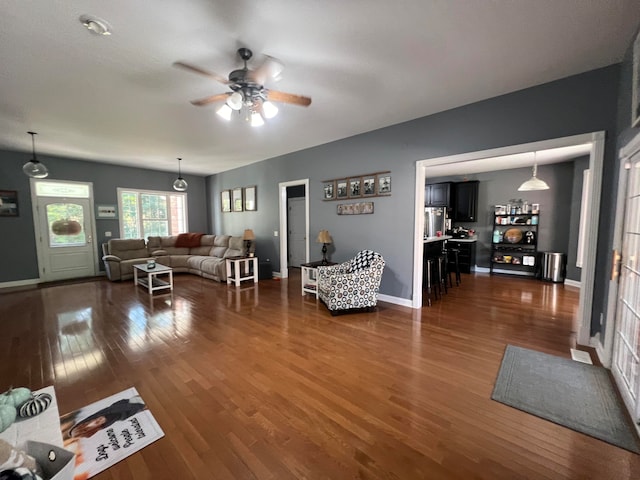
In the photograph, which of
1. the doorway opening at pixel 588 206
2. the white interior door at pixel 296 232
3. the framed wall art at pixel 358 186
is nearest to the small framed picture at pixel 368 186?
the framed wall art at pixel 358 186

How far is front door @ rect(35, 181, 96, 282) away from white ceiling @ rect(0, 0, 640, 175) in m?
2.63

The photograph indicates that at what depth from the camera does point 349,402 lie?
1959 mm

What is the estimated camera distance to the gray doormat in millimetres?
1702

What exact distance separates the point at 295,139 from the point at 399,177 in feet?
6.69

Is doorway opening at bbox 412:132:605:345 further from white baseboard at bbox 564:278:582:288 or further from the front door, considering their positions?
the front door

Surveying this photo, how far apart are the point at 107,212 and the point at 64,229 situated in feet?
2.99

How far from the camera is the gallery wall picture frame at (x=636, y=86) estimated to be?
1904 millimetres

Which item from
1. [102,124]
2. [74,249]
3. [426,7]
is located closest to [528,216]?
[426,7]

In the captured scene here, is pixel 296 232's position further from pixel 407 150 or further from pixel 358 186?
pixel 407 150

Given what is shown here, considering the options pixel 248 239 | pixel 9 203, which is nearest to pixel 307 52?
pixel 248 239

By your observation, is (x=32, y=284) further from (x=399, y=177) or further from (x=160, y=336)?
(x=399, y=177)

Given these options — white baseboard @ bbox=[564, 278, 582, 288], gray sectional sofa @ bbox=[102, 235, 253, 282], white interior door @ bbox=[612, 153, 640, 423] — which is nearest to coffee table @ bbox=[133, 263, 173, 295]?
gray sectional sofa @ bbox=[102, 235, 253, 282]

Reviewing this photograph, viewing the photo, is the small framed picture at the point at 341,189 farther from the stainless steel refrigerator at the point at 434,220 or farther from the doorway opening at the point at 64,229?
the doorway opening at the point at 64,229

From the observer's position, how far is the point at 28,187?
564cm
